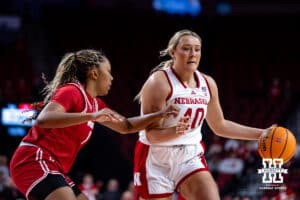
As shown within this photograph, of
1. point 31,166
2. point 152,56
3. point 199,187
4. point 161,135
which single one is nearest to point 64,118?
point 31,166

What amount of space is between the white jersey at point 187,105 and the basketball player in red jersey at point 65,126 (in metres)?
0.20

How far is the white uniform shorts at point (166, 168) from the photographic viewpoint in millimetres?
4965

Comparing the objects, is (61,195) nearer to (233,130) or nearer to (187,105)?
(187,105)

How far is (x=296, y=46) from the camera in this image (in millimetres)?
18766

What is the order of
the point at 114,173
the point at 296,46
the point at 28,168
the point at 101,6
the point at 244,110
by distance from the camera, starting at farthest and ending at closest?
the point at 101,6 → the point at 296,46 → the point at 244,110 → the point at 114,173 → the point at 28,168

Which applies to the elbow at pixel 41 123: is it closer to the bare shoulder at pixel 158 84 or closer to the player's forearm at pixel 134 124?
the player's forearm at pixel 134 124

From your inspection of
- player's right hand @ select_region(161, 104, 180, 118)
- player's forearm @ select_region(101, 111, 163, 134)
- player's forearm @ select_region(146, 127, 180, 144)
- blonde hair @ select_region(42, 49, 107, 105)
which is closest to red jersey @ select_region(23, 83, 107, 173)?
blonde hair @ select_region(42, 49, 107, 105)

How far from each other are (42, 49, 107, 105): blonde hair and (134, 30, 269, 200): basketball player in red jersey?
540 millimetres

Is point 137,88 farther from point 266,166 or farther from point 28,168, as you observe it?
point 28,168

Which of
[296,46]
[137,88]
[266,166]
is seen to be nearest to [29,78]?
[137,88]

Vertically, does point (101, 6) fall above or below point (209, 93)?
above

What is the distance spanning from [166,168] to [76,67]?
109 centimetres

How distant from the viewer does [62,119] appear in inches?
160

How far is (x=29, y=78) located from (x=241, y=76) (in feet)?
18.9
